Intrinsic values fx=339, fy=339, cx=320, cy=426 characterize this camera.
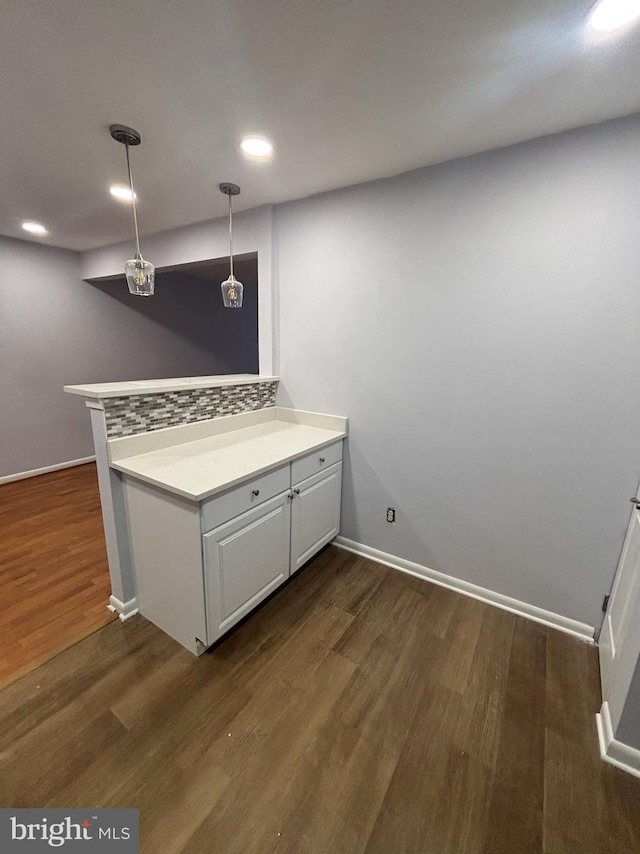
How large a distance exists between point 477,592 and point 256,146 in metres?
2.70

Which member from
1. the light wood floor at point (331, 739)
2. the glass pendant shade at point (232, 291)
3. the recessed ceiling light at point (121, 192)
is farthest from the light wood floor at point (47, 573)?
the recessed ceiling light at point (121, 192)

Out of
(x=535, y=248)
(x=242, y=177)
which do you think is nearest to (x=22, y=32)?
(x=242, y=177)

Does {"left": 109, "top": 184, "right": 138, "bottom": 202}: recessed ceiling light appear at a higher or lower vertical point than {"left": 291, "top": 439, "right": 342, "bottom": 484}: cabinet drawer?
higher

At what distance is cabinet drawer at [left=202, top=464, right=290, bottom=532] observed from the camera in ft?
4.78

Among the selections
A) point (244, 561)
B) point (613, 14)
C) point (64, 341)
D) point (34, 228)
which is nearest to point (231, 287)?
point (244, 561)

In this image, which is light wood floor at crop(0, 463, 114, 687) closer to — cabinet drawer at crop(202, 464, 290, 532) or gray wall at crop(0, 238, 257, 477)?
gray wall at crop(0, 238, 257, 477)

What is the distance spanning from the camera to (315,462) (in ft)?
6.95

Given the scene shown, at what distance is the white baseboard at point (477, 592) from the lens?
1812mm

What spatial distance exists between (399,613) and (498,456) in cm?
105

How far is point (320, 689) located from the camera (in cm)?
149

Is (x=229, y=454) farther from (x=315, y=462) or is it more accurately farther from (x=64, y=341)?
(x=64, y=341)

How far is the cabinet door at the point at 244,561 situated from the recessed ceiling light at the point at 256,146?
1.74 meters

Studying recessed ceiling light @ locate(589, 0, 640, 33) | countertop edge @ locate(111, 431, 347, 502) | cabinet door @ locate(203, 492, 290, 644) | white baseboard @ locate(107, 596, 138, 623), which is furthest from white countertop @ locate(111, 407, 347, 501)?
recessed ceiling light @ locate(589, 0, 640, 33)

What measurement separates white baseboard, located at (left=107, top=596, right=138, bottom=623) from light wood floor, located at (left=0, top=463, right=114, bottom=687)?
1.6 inches
